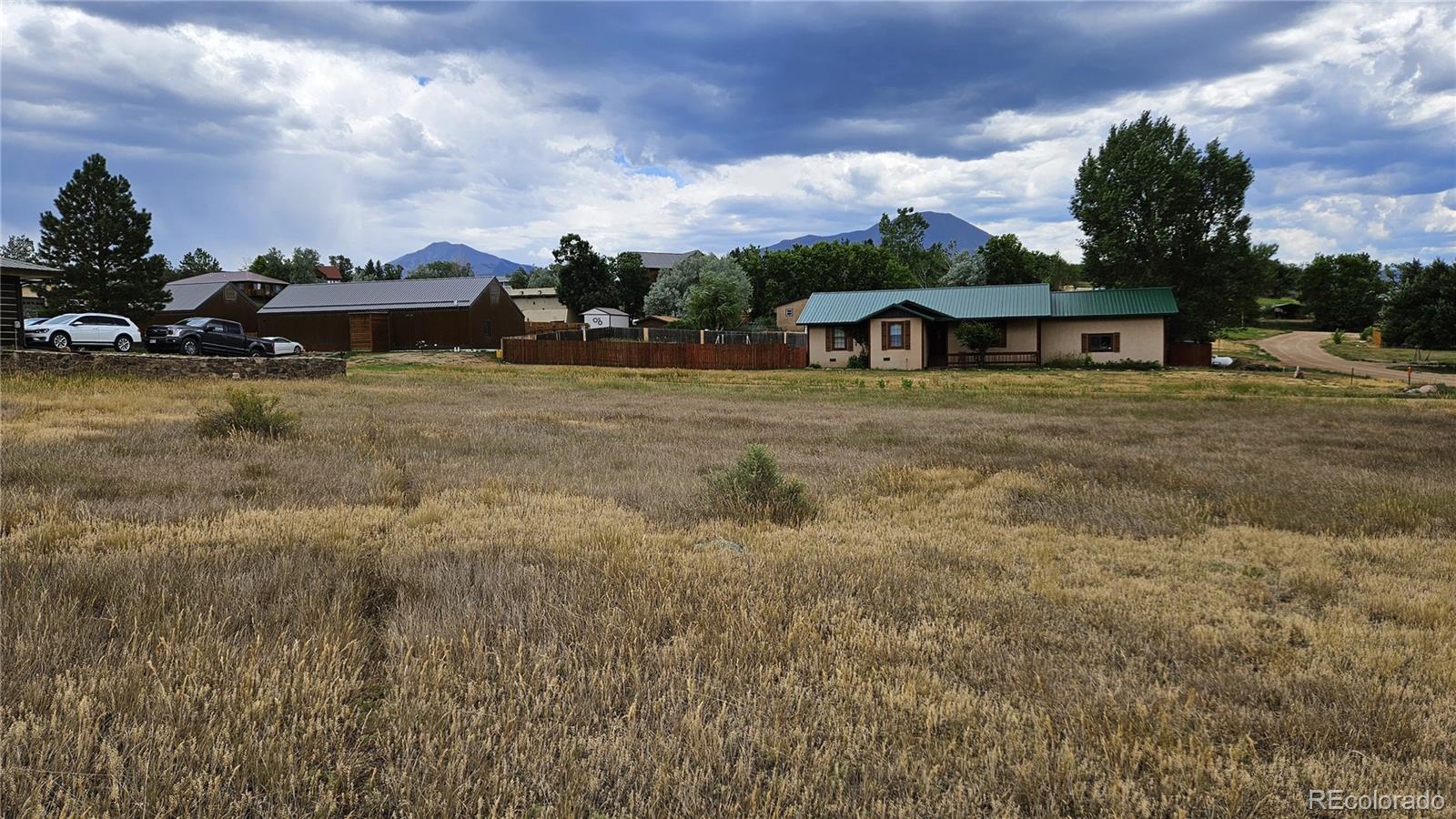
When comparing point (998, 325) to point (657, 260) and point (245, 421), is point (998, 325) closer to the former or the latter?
point (245, 421)

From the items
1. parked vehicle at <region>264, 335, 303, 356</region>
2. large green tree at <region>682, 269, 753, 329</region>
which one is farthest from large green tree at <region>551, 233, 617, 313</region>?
parked vehicle at <region>264, 335, 303, 356</region>

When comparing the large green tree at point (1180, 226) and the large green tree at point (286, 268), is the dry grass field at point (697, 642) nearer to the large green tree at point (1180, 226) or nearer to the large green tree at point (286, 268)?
the large green tree at point (1180, 226)

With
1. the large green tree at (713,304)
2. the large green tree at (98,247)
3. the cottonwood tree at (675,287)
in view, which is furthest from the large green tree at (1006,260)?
the large green tree at (98,247)

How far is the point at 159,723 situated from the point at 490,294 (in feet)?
191

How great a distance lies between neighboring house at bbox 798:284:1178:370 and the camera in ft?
Answer: 150

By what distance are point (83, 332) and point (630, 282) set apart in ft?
212

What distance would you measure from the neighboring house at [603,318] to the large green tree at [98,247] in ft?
111

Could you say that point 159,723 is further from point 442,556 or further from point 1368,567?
point 1368,567

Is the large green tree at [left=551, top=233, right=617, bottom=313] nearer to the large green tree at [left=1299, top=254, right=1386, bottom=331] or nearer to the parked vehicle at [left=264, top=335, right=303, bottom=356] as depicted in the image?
the parked vehicle at [left=264, top=335, right=303, bottom=356]

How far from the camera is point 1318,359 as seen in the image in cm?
5388

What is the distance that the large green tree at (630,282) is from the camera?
91.2m

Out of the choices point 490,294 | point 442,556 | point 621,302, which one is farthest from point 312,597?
point 621,302

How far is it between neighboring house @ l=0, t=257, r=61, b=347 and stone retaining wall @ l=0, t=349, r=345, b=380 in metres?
3.24

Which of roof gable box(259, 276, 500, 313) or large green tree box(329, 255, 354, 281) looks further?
large green tree box(329, 255, 354, 281)
